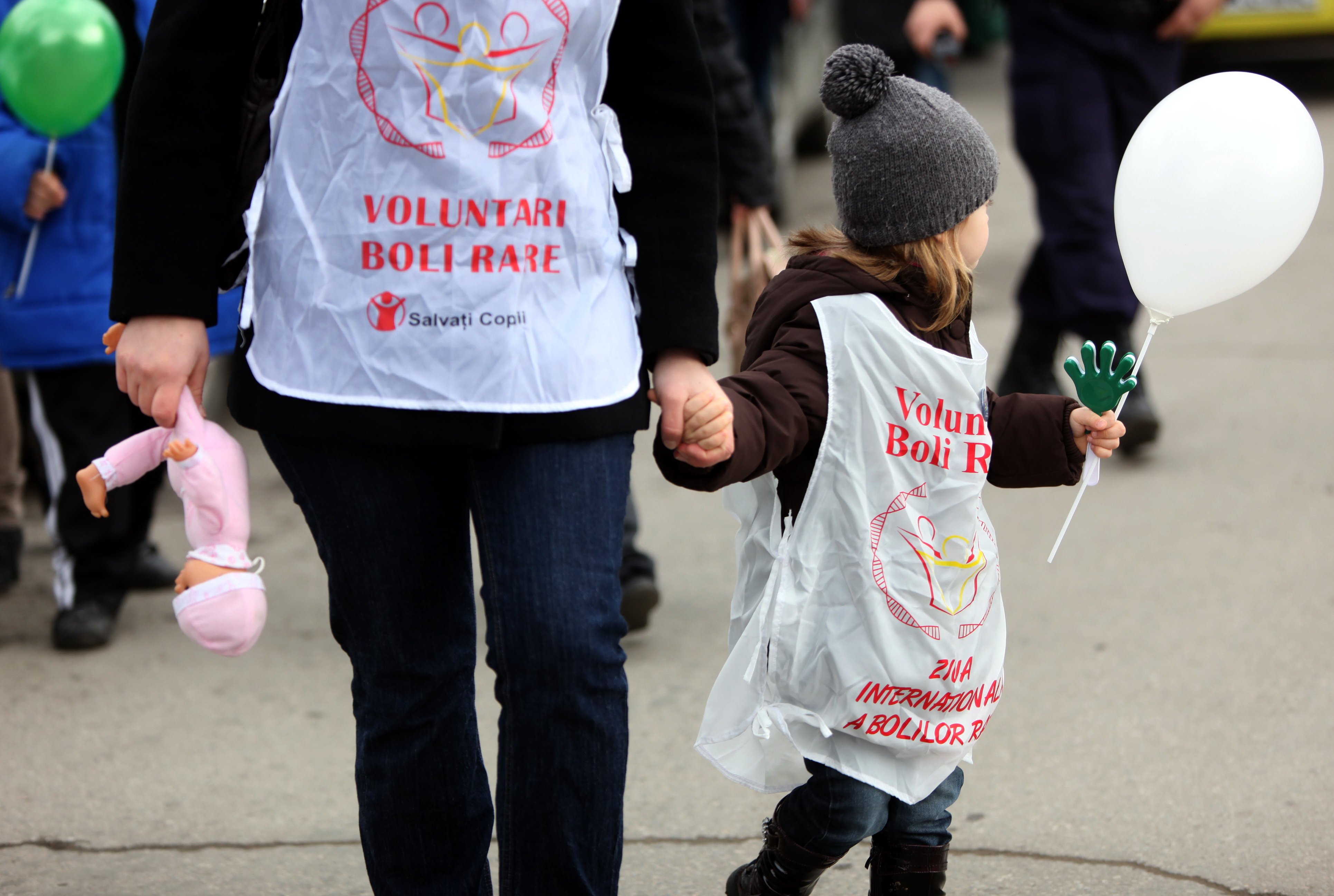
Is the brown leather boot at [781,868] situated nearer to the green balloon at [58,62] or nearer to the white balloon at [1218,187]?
the white balloon at [1218,187]

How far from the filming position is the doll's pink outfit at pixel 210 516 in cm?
195

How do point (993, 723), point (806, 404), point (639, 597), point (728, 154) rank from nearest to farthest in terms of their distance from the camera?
point (806, 404) < point (993, 723) < point (728, 154) < point (639, 597)

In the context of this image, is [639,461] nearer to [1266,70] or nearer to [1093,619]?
[1093,619]

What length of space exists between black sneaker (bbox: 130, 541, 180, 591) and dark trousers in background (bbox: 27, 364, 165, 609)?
27 centimetres

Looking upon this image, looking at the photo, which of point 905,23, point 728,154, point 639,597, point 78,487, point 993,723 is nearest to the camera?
point 993,723

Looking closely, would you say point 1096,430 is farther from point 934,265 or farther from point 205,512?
point 205,512

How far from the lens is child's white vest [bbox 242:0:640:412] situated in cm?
181

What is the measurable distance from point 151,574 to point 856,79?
2.88 metres

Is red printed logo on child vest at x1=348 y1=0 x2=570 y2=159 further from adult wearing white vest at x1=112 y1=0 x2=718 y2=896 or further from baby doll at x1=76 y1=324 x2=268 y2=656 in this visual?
baby doll at x1=76 y1=324 x2=268 y2=656

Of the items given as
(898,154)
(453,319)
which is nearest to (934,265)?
(898,154)

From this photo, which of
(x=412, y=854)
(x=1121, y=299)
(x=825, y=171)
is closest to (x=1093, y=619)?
(x=1121, y=299)

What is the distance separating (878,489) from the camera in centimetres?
213

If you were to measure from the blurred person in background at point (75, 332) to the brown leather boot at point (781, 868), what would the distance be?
2130 mm

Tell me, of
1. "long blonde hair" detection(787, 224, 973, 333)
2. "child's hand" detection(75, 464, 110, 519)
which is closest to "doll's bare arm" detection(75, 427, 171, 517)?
"child's hand" detection(75, 464, 110, 519)
